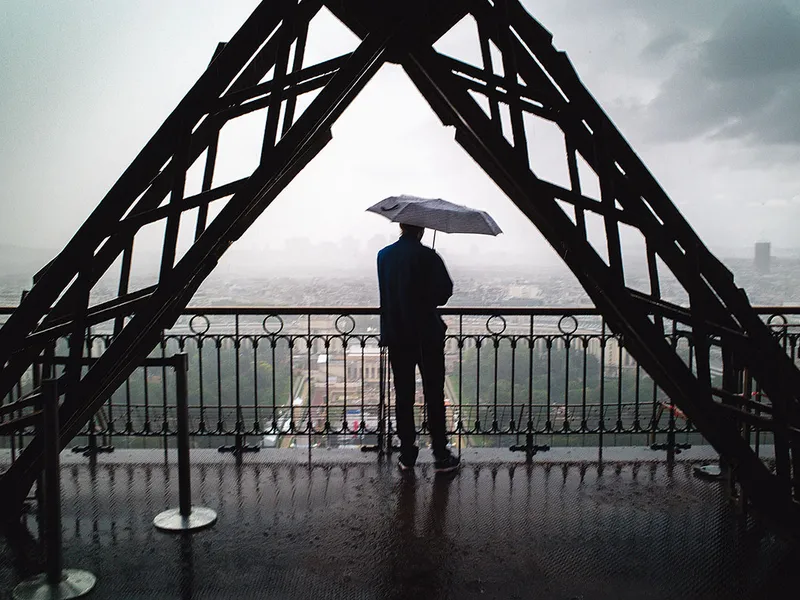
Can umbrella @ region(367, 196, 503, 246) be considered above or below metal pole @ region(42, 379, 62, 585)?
above

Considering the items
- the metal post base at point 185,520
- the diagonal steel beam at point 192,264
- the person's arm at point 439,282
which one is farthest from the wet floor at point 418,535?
the person's arm at point 439,282

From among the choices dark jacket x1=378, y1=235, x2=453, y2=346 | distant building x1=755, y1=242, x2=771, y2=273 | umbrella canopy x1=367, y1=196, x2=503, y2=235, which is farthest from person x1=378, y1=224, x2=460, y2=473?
distant building x1=755, y1=242, x2=771, y2=273

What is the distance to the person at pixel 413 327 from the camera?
5.26m

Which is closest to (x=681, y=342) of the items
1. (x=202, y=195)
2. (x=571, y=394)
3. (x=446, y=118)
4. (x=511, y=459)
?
(x=571, y=394)

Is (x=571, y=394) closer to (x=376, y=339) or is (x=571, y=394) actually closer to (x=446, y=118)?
(x=376, y=339)

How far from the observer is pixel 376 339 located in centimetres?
648

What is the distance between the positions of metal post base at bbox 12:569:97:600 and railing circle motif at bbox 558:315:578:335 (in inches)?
177

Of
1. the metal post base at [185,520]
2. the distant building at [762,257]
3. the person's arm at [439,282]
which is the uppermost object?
the distant building at [762,257]

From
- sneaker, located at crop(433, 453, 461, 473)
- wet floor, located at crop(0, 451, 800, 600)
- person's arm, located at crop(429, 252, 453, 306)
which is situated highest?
person's arm, located at crop(429, 252, 453, 306)

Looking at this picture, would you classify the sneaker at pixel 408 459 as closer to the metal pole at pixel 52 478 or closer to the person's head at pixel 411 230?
the person's head at pixel 411 230

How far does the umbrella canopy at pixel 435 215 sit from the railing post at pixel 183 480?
80.0 inches

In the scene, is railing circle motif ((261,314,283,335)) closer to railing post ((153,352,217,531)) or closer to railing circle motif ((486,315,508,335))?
railing post ((153,352,217,531))

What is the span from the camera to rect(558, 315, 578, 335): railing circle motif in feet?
20.3

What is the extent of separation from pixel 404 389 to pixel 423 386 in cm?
18
